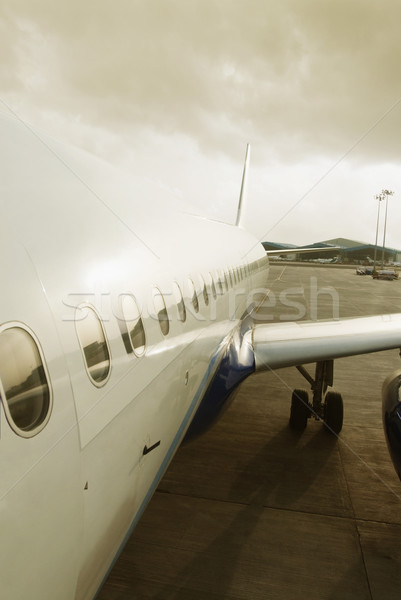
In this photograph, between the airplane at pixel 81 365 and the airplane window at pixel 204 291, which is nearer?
the airplane at pixel 81 365

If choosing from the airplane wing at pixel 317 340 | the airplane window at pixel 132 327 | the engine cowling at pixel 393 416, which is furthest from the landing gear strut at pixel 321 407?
the airplane window at pixel 132 327

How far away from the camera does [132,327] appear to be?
2949 millimetres

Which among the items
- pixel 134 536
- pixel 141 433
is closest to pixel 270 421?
pixel 134 536

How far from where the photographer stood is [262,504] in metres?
5.07

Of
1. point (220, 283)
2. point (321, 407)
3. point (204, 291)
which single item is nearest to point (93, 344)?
point (204, 291)

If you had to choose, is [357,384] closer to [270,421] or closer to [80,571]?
[270,421]

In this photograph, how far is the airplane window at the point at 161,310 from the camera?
139 inches

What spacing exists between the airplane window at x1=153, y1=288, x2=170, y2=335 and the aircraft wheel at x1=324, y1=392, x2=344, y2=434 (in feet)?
14.1

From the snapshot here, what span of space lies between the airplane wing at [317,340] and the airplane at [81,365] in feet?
4.55

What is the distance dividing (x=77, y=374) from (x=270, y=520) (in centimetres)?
361

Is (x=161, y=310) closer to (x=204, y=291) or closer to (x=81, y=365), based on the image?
(x=81, y=365)

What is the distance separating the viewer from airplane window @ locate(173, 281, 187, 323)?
Answer: 419 centimetres

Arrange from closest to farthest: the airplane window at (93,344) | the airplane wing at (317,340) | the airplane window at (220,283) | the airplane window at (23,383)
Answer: the airplane window at (23,383), the airplane window at (93,344), the airplane wing at (317,340), the airplane window at (220,283)

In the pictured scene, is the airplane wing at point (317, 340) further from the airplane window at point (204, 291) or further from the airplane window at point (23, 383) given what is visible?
the airplane window at point (23, 383)
